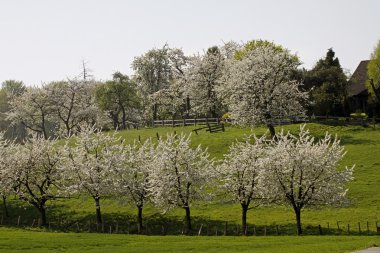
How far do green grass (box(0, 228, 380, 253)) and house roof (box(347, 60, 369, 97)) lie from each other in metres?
60.8

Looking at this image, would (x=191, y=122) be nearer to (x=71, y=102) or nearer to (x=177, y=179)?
(x=71, y=102)

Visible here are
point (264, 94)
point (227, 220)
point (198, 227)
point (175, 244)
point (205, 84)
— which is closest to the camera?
point (175, 244)

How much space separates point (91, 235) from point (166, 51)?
84707 millimetres

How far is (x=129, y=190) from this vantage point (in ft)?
184

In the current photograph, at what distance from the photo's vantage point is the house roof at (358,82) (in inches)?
3853

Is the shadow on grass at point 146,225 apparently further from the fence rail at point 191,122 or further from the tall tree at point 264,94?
the fence rail at point 191,122

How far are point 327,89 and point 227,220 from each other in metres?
44.9

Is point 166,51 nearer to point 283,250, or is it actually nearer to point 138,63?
point 138,63

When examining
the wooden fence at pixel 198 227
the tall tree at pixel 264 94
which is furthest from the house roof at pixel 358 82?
the wooden fence at pixel 198 227

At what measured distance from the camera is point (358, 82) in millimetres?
101500

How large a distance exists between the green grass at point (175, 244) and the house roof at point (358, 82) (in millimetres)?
60759

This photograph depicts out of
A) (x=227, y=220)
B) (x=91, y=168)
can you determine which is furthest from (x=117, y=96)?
(x=227, y=220)

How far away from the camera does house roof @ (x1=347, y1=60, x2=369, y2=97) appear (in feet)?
321

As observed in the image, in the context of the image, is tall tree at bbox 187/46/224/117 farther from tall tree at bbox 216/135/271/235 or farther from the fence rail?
tall tree at bbox 216/135/271/235
